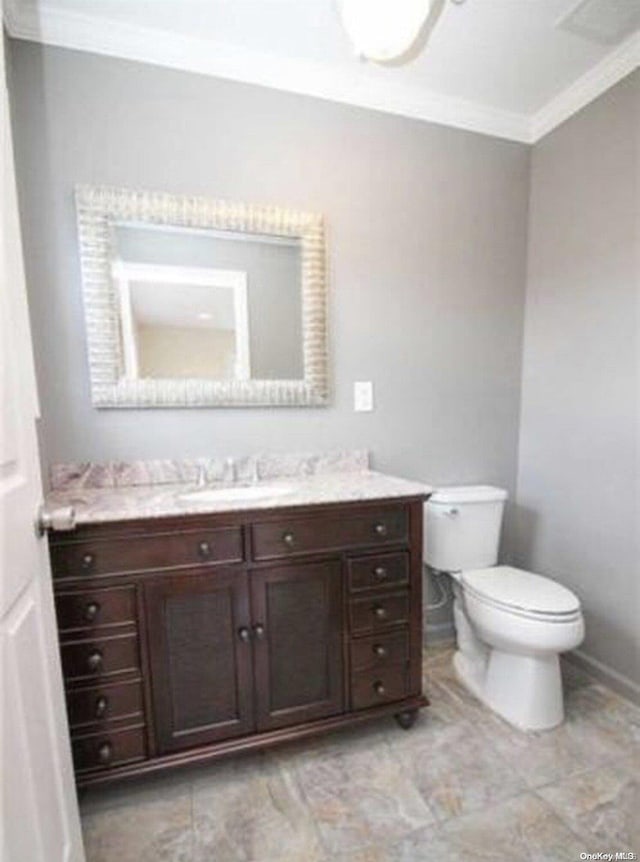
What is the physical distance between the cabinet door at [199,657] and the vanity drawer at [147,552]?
0.18 ft

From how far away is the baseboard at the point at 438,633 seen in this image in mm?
2225

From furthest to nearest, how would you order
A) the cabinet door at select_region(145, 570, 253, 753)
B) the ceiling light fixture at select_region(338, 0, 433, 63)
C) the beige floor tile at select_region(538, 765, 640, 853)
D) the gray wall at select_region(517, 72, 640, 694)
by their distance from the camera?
the gray wall at select_region(517, 72, 640, 694)
the cabinet door at select_region(145, 570, 253, 753)
the beige floor tile at select_region(538, 765, 640, 853)
the ceiling light fixture at select_region(338, 0, 433, 63)

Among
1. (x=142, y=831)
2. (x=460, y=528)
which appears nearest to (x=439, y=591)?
(x=460, y=528)

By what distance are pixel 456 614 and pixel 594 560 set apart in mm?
636

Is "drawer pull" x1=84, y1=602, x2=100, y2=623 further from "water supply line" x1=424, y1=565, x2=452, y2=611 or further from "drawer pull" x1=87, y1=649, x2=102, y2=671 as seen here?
"water supply line" x1=424, y1=565, x2=452, y2=611

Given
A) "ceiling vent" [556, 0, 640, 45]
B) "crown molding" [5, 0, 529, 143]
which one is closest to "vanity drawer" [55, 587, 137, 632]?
"crown molding" [5, 0, 529, 143]

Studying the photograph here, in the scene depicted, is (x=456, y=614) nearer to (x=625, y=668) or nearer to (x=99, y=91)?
(x=625, y=668)

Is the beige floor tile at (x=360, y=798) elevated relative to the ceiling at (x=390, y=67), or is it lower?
lower

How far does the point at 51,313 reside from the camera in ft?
5.25

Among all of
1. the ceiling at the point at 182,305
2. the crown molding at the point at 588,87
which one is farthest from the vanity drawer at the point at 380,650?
the crown molding at the point at 588,87

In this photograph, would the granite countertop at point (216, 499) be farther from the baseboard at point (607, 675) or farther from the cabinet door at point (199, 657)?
the baseboard at point (607, 675)

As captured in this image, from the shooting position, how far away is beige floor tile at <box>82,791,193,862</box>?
48.0 inches

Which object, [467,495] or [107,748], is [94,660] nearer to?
[107,748]

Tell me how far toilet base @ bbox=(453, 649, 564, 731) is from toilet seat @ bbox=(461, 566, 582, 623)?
199mm
